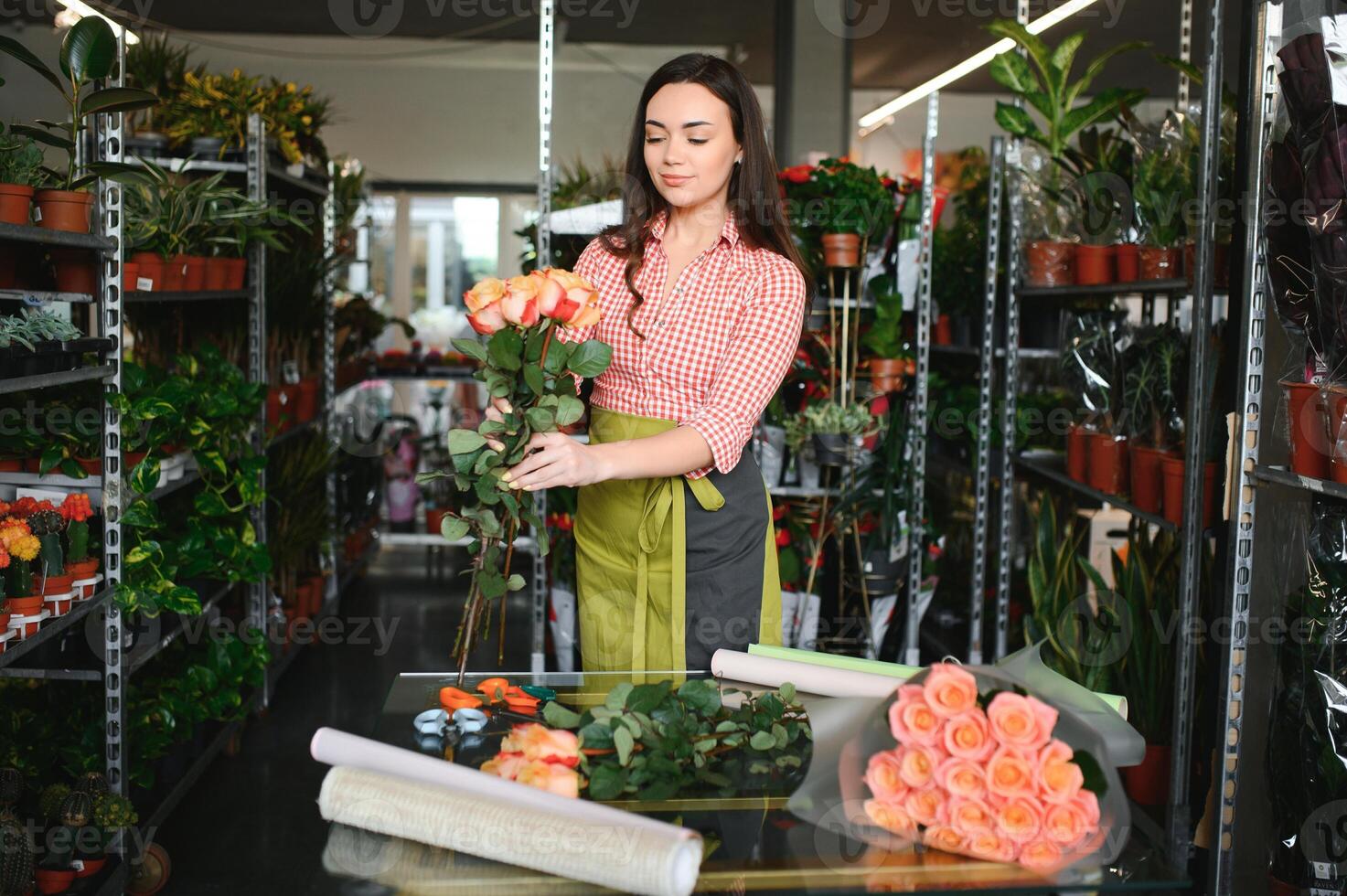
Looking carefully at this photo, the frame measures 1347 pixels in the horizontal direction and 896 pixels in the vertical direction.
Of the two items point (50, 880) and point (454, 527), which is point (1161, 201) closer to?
point (454, 527)

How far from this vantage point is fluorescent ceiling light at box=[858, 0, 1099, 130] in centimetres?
593

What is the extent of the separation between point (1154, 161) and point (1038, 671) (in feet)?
7.70

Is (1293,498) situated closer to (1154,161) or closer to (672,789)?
(1154,161)

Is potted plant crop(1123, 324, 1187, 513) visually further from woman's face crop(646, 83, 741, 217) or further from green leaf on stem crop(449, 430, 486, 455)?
green leaf on stem crop(449, 430, 486, 455)

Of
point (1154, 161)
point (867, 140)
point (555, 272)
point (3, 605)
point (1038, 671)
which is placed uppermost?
point (867, 140)

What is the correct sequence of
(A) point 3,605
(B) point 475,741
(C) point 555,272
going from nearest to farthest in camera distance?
(B) point 475,741, (C) point 555,272, (A) point 3,605

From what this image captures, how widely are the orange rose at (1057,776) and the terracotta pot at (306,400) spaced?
402cm

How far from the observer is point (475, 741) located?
1.19 metres

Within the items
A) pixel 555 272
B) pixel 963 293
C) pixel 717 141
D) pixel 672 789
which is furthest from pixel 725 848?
pixel 963 293

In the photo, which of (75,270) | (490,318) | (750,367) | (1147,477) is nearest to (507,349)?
(490,318)

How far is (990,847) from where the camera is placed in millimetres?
975

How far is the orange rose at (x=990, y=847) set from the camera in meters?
0.97

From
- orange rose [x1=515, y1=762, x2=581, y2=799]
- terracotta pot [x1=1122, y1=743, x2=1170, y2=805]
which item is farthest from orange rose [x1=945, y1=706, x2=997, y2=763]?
terracotta pot [x1=1122, y1=743, x2=1170, y2=805]

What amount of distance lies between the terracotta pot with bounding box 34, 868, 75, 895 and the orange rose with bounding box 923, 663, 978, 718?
2120 millimetres
